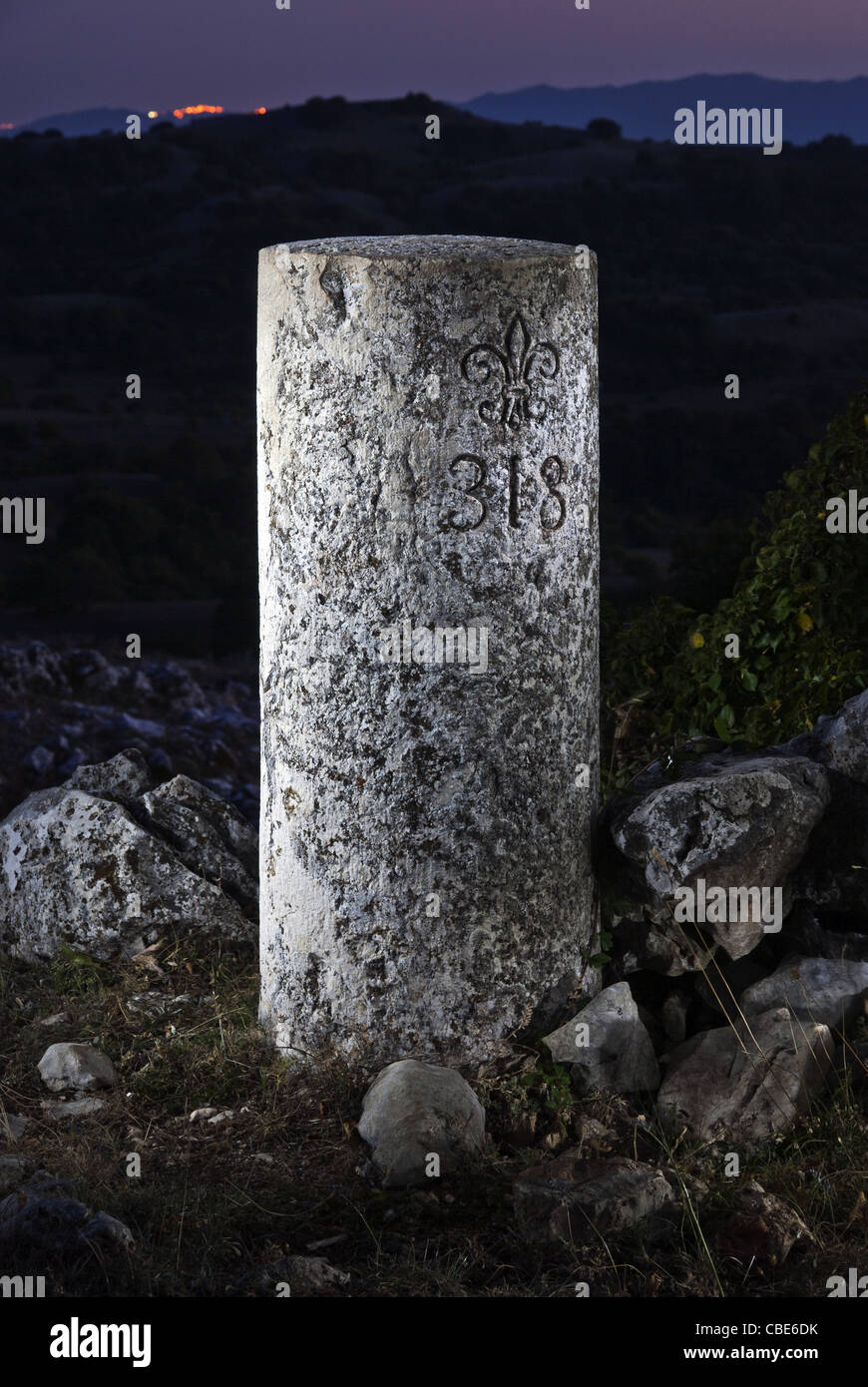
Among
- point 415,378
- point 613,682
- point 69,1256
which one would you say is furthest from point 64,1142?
point 613,682

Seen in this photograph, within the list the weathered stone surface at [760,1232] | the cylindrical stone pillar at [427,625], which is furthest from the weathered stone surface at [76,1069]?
the weathered stone surface at [760,1232]

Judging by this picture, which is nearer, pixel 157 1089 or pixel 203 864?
pixel 157 1089

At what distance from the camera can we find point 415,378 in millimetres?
4848

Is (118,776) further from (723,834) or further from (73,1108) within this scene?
(723,834)

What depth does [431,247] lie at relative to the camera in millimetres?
4949

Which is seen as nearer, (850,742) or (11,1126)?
(11,1126)

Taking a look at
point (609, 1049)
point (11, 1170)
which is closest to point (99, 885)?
point (11, 1170)

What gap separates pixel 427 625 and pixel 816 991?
1.88 metres

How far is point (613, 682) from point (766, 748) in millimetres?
A: 1966

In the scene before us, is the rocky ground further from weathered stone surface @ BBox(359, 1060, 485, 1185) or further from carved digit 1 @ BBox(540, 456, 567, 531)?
carved digit 1 @ BBox(540, 456, 567, 531)

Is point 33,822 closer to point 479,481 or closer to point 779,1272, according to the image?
point 479,481

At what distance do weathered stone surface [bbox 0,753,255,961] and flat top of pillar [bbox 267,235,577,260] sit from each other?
2626 mm

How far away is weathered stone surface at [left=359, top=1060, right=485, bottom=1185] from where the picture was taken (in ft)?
15.1

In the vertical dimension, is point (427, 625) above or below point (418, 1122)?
above
